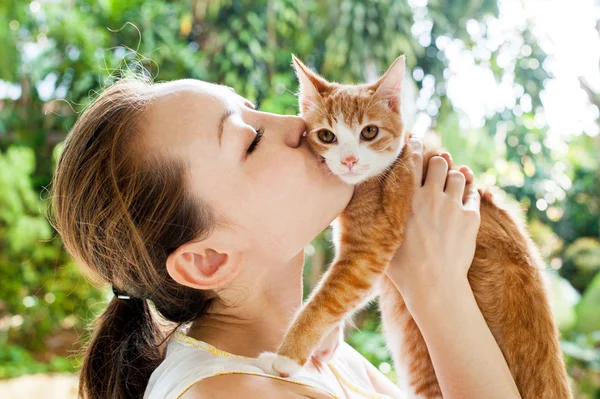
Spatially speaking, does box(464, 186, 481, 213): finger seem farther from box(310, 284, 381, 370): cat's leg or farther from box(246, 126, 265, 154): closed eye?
box(246, 126, 265, 154): closed eye

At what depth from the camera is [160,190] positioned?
112 cm

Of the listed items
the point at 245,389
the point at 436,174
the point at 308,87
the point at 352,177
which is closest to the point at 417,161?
the point at 436,174

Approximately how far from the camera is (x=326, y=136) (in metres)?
1.38

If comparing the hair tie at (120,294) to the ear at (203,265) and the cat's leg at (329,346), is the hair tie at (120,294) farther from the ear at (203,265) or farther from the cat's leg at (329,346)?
the cat's leg at (329,346)

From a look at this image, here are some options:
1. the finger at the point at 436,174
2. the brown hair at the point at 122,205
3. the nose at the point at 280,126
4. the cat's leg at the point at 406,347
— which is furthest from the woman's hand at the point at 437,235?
the brown hair at the point at 122,205

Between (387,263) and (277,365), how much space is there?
13.7 inches

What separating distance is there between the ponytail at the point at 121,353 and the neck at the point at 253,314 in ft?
0.45

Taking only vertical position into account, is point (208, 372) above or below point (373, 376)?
above

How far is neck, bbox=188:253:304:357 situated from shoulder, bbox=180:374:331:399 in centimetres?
16

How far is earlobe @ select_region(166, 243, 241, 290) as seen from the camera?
1120mm

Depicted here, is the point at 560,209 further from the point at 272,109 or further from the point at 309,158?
the point at 309,158

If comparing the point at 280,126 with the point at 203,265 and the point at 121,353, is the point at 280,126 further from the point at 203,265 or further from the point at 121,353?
the point at 121,353

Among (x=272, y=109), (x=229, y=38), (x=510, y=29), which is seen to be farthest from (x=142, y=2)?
(x=510, y=29)

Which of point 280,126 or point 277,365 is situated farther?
point 280,126
